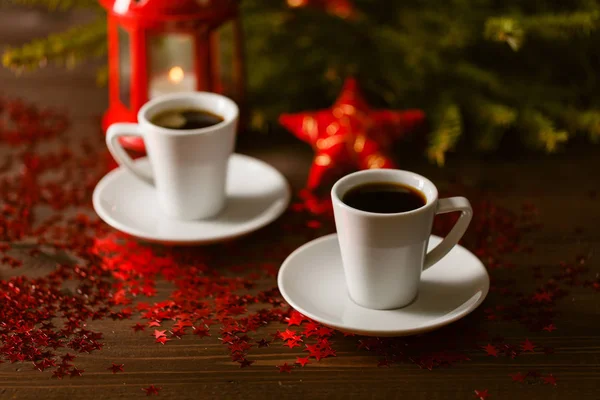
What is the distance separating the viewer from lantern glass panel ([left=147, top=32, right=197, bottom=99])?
1.30 metres

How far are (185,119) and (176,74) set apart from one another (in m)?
0.24

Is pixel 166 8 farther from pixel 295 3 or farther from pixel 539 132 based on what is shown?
pixel 539 132

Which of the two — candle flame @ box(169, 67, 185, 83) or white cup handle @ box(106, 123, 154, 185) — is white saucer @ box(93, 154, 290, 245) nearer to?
white cup handle @ box(106, 123, 154, 185)

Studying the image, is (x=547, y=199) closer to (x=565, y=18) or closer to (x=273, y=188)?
(x=565, y=18)

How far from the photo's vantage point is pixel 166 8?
1.17m

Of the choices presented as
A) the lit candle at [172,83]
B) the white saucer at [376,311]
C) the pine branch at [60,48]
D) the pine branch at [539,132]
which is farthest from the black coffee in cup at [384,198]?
the pine branch at [60,48]

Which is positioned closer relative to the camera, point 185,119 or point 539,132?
point 185,119

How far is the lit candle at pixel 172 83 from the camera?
1293mm

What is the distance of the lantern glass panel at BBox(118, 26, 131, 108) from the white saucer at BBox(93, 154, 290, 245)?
0.16 meters

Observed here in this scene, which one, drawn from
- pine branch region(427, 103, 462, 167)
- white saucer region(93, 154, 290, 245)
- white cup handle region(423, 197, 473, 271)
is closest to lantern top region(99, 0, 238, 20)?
white saucer region(93, 154, 290, 245)

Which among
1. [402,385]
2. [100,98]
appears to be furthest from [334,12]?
[402,385]

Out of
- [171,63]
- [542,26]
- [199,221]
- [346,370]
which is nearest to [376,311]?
[346,370]

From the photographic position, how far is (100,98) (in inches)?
59.2

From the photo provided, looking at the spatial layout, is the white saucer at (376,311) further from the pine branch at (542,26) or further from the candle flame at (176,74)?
the candle flame at (176,74)
